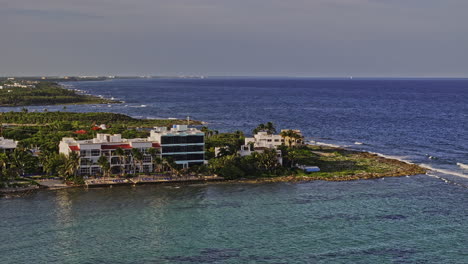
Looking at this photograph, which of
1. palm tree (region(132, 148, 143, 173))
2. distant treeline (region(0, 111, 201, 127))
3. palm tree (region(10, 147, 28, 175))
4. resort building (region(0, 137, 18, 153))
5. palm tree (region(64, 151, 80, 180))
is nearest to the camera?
palm tree (region(64, 151, 80, 180))

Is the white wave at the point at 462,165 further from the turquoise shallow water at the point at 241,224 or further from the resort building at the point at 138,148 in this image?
the resort building at the point at 138,148

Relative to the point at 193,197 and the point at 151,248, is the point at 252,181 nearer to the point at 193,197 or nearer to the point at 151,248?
the point at 193,197

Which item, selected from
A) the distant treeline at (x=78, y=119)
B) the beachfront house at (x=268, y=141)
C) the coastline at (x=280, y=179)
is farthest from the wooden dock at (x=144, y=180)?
the distant treeline at (x=78, y=119)

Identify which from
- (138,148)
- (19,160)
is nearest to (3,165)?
(19,160)

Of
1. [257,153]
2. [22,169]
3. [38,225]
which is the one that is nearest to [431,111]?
[257,153]

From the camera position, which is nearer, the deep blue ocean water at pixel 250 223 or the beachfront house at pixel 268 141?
the deep blue ocean water at pixel 250 223

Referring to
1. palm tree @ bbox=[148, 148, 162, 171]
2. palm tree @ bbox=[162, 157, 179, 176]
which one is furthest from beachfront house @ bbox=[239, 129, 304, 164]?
palm tree @ bbox=[148, 148, 162, 171]

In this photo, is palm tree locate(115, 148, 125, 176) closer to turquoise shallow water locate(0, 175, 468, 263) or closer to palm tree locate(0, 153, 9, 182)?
turquoise shallow water locate(0, 175, 468, 263)
